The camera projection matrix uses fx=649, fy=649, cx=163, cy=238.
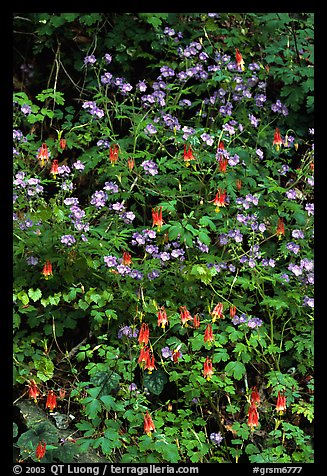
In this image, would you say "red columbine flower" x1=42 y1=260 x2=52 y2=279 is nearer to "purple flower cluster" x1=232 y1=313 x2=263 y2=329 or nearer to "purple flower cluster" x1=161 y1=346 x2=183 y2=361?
"purple flower cluster" x1=161 y1=346 x2=183 y2=361

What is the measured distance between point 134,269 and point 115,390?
0.78m

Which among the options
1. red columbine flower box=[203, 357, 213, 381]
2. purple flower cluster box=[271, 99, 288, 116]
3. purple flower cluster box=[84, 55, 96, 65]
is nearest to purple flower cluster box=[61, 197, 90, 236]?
red columbine flower box=[203, 357, 213, 381]

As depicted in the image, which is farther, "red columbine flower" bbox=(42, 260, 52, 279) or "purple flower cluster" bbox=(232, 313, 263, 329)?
"purple flower cluster" bbox=(232, 313, 263, 329)

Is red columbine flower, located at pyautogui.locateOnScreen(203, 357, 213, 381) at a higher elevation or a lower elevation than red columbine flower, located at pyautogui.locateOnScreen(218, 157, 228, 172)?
lower

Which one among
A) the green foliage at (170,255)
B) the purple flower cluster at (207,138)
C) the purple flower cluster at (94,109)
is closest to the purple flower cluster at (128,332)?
the green foliage at (170,255)

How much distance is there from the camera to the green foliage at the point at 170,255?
3.81 meters

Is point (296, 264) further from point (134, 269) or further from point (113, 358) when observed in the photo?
point (113, 358)

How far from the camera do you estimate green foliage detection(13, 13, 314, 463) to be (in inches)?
150

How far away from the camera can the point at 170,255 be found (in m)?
4.33

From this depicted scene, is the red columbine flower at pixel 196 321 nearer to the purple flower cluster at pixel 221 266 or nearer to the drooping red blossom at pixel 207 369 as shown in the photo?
the drooping red blossom at pixel 207 369

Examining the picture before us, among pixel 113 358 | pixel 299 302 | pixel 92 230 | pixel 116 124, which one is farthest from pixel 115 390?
pixel 116 124

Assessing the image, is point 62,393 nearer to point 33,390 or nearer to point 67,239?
point 33,390

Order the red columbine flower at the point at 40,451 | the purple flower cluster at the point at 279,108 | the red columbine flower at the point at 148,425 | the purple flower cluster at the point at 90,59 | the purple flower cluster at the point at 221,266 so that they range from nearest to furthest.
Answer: the red columbine flower at the point at 40,451 → the red columbine flower at the point at 148,425 → the purple flower cluster at the point at 221,266 → the purple flower cluster at the point at 90,59 → the purple flower cluster at the point at 279,108

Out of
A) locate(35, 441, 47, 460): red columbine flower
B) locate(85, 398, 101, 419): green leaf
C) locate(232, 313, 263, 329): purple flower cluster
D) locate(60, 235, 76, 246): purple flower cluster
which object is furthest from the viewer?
locate(232, 313, 263, 329): purple flower cluster
